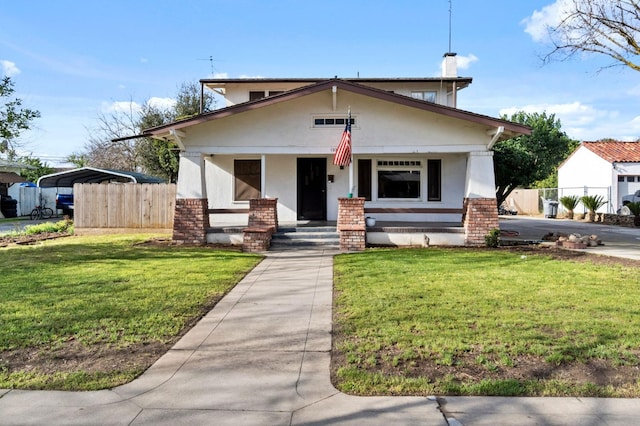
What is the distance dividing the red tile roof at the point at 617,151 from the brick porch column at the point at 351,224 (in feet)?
74.5

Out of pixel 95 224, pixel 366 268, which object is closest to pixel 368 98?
pixel 366 268

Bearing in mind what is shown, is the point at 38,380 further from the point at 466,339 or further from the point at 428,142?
the point at 428,142

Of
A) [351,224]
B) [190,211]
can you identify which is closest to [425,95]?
[351,224]

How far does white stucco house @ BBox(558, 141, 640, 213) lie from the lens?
26891 mm

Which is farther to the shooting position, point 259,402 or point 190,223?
point 190,223

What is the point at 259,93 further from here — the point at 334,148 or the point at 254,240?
the point at 254,240

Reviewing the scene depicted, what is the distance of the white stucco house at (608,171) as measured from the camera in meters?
26.9

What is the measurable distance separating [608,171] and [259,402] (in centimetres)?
3053

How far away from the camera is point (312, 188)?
1515cm

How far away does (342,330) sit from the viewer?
493 centimetres

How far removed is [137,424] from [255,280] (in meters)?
4.68

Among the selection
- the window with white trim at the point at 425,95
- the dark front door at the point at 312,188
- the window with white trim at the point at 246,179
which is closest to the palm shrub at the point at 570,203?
the window with white trim at the point at 425,95

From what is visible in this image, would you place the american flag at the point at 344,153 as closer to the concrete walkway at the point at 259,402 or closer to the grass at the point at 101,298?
the grass at the point at 101,298

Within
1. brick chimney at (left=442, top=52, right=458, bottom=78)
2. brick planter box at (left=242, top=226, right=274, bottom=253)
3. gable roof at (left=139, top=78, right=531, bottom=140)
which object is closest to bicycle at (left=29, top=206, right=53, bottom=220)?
gable roof at (left=139, top=78, right=531, bottom=140)
